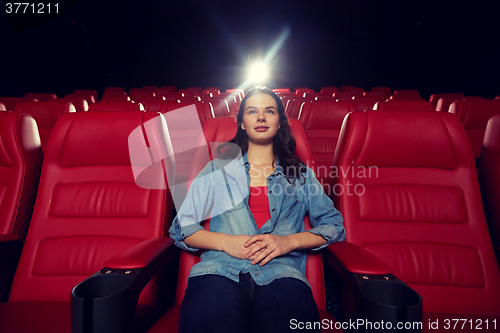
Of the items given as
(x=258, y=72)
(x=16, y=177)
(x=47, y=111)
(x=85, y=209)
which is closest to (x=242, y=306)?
(x=85, y=209)

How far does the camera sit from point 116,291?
2.45 ft

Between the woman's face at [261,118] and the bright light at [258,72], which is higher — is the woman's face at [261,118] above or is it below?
below

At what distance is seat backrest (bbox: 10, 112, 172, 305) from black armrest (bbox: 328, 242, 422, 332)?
773 mm

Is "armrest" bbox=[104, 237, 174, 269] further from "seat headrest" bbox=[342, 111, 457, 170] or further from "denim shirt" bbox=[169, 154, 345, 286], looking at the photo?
"seat headrest" bbox=[342, 111, 457, 170]

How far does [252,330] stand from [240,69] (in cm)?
1506

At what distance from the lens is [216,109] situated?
172 inches

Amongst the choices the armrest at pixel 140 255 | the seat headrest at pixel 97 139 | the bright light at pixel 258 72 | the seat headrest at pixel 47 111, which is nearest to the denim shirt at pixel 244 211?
the armrest at pixel 140 255

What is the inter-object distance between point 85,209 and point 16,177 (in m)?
0.36

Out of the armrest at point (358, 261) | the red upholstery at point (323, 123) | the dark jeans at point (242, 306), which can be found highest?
the red upholstery at point (323, 123)

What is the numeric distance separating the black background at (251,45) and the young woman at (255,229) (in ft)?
27.4

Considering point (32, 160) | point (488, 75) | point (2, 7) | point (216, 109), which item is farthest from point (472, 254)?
point (2, 7)

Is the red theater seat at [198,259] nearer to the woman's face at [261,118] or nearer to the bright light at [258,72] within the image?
the woman's face at [261,118]

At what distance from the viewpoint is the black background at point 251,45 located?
26.1ft

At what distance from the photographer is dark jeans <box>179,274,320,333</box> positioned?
2.77 feet
